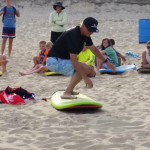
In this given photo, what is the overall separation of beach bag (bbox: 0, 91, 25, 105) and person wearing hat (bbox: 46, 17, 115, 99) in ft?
2.07

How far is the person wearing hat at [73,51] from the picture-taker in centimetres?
499

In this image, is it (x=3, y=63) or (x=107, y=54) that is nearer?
(x=3, y=63)

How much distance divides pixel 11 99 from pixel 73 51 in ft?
4.15

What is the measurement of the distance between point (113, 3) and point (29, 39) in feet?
57.9

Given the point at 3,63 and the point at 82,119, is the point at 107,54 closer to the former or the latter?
the point at 3,63

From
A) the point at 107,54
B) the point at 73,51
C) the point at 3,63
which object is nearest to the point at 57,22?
the point at 107,54

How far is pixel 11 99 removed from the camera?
18.5ft

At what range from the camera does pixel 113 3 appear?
31453mm

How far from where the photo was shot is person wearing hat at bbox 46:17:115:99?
4992mm

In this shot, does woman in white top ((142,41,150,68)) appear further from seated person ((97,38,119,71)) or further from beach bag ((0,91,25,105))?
beach bag ((0,91,25,105))

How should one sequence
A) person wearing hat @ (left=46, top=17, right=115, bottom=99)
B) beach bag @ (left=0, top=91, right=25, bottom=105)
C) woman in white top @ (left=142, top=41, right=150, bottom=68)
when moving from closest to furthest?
person wearing hat @ (left=46, top=17, right=115, bottom=99)
beach bag @ (left=0, top=91, right=25, bottom=105)
woman in white top @ (left=142, top=41, right=150, bottom=68)

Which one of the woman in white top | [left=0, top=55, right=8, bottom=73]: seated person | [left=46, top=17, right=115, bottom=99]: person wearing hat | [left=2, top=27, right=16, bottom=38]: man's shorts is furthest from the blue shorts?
[left=2, top=27, right=16, bottom=38]: man's shorts

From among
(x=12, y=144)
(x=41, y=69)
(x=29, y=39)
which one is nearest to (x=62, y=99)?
(x=12, y=144)

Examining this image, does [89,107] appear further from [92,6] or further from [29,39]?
[92,6]
